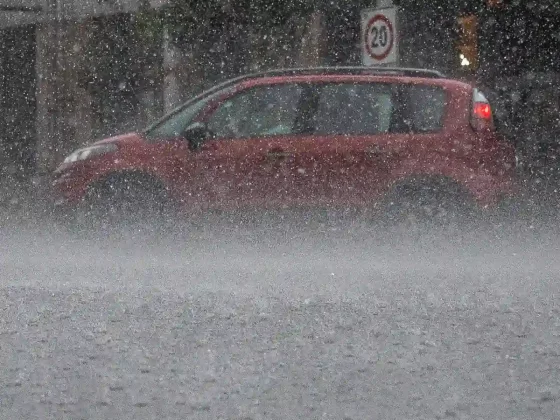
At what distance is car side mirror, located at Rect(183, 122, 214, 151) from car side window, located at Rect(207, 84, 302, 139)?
0.07 m

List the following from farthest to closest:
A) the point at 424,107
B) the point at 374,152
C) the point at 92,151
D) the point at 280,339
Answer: the point at 92,151
the point at 424,107
the point at 374,152
the point at 280,339

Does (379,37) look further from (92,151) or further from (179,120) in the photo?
(92,151)

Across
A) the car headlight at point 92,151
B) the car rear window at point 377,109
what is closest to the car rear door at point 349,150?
the car rear window at point 377,109

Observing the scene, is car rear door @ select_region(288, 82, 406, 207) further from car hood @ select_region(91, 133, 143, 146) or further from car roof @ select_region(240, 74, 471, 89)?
car hood @ select_region(91, 133, 143, 146)

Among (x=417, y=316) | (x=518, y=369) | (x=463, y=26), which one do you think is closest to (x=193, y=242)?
(x=417, y=316)

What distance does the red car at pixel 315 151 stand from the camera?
1034cm

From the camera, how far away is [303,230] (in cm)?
1068

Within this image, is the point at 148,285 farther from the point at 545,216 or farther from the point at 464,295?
the point at 545,216

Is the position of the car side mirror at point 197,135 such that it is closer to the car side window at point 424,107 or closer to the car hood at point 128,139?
the car hood at point 128,139

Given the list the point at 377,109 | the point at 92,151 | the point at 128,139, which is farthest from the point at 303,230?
the point at 92,151

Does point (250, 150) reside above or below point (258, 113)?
below

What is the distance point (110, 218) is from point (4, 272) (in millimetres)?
2073

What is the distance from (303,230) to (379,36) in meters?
4.60

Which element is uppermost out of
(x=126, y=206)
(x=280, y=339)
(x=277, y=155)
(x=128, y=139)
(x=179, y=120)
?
(x=179, y=120)
